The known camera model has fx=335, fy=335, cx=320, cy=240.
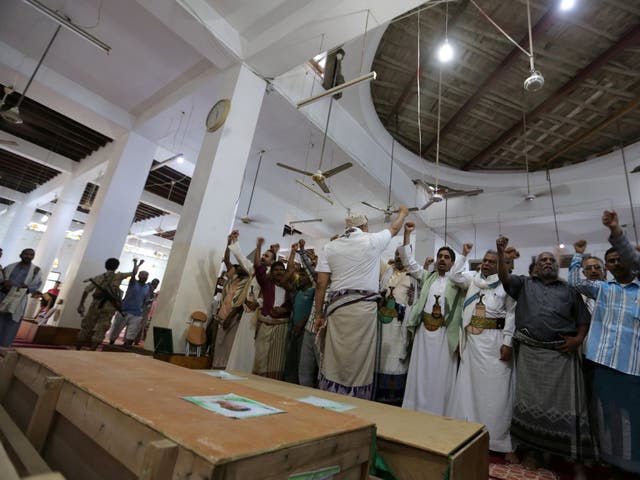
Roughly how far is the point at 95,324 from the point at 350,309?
4236mm

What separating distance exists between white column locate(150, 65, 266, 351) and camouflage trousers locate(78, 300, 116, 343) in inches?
64.2

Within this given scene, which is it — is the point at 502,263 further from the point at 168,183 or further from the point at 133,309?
the point at 168,183

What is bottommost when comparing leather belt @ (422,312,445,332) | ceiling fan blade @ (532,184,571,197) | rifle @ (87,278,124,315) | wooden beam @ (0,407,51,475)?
wooden beam @ (0,407,51,475)

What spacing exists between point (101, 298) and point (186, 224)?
2093 mm

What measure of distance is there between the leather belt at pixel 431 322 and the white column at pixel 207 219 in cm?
241

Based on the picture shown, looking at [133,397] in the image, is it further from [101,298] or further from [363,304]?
[101,298]

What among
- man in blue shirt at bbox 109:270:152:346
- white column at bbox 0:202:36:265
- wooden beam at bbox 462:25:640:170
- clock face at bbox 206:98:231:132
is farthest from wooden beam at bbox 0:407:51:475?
white column at bbox 0:202:36:265

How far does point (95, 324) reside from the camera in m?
4.82

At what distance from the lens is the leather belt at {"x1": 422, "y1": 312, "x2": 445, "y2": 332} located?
→ 2.92 meters

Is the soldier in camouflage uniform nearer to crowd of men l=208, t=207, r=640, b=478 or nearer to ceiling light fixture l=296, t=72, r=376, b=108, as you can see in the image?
crowd of men l=208, t=207, r=640, b=478

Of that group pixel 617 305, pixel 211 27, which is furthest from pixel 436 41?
pixel 617 305

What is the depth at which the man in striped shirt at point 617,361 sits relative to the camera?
194cm

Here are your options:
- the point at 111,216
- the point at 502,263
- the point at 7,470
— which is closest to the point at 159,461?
the point at 7,470

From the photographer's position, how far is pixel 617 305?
7.08 ft
